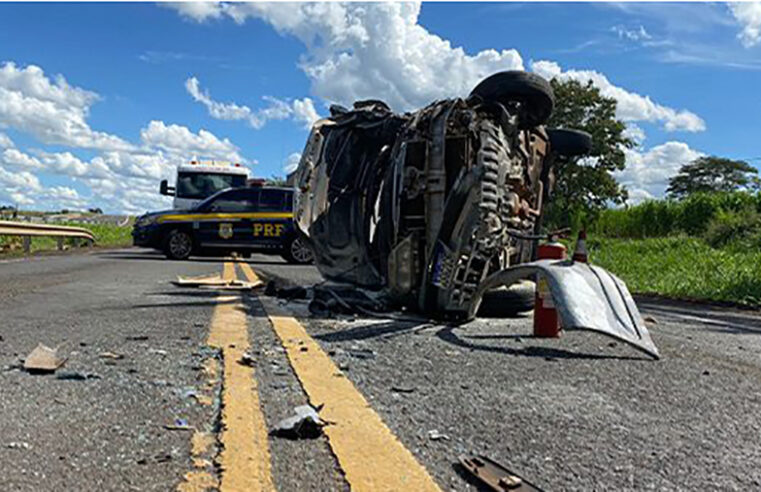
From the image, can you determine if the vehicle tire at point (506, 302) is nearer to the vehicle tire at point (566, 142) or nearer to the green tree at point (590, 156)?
the vehicle tire at point (566, 142)

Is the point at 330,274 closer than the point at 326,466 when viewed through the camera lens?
No

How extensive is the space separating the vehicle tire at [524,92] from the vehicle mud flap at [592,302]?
2.21 meters

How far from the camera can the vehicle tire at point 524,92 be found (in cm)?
591

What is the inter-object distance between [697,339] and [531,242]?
189 cm

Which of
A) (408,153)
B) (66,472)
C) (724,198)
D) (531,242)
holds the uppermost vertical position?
(724,198)

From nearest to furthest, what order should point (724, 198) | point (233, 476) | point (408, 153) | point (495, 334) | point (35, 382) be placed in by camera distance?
1. point (233, 476)
2. point (35, 382)
3. point (495, 334)
4. point (408, 153)
5. point (724, 198)

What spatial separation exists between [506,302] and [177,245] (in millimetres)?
11296

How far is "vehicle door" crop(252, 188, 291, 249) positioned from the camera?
49.6 ft

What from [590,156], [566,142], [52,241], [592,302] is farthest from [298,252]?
[590,156]

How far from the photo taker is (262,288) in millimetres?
7727

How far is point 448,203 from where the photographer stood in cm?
501

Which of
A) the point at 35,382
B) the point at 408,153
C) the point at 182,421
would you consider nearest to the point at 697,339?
the point at 408,153

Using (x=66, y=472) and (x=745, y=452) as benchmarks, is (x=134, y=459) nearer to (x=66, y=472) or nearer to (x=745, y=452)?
(x=66, y=472)

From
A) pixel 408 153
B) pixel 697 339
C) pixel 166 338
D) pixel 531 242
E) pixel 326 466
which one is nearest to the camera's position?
pixel 326 466
